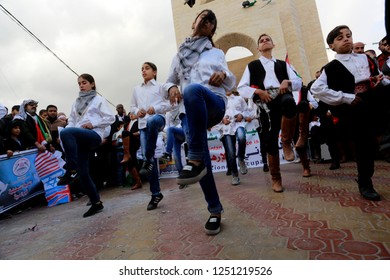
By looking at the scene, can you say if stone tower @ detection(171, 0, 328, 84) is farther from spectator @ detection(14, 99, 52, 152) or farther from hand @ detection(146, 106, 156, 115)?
hand @ detection(146, 106, 156, 115)

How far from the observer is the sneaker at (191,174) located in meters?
1.54

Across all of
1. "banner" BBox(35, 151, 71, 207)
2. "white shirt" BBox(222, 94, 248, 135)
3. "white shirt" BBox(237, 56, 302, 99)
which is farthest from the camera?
"white shirt" BBox(222, 94, 248, 135)

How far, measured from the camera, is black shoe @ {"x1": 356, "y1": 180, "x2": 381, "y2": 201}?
2.05m

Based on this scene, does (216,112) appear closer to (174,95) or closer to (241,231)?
(174,95)

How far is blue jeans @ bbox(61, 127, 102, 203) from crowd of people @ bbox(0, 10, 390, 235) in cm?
1

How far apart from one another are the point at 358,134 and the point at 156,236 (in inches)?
81.2

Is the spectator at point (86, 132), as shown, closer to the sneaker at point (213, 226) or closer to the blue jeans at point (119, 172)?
the sneaker at point (213, 226)

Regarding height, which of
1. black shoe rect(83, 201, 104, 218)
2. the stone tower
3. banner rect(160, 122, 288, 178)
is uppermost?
the stone tower

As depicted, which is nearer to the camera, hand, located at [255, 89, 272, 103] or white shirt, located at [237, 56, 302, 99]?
hand, located at [255, 89, 272, 103]

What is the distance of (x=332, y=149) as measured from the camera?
4.40m

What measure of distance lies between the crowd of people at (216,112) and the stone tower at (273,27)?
10863 mm

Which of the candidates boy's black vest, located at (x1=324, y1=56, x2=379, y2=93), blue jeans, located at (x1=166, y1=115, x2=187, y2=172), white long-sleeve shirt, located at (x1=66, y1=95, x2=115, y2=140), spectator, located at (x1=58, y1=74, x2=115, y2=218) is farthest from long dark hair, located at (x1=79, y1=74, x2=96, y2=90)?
boy's black vest, located at (x1=324, y1=56, x2=379, y2=93)
